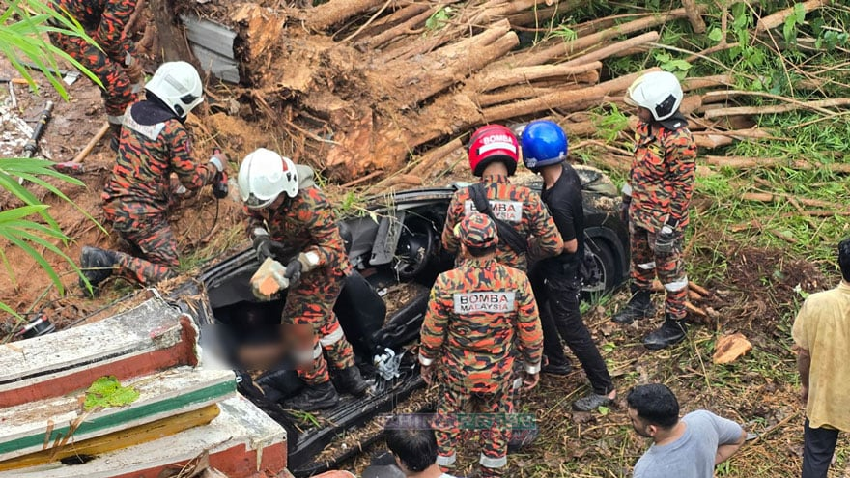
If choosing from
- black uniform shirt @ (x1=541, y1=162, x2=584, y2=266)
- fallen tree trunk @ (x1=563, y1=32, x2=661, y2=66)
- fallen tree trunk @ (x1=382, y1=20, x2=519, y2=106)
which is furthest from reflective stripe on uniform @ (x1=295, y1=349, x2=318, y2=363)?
fallen tree trunk @ (x1=563, y1=32, x2=661, y2=66)

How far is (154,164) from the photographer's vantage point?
5.95 m

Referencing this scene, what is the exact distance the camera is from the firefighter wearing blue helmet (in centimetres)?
565

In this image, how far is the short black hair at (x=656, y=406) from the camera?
12.5 feet

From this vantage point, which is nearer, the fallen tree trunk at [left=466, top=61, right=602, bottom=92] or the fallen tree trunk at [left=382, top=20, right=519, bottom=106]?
the fallen tree trunk at [left=382, top=20, right=519, bottom=106]

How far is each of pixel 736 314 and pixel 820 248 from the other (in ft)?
4.04

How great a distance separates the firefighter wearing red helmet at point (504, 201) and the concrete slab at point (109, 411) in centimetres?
251

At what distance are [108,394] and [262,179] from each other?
216 centimetres

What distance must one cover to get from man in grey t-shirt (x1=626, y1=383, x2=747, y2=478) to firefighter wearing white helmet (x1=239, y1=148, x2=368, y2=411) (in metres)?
2.26

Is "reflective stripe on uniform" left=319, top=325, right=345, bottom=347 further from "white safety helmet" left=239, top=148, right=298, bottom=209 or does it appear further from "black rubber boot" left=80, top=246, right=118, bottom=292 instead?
"black rubber boot" left=80, top=246, right=118, bottom=292

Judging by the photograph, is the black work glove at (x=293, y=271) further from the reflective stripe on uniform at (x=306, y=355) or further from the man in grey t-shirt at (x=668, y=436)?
the man in grey t-shirt at (x=668, y=436)

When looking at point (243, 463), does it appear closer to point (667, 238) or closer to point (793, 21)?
point (667, 238)

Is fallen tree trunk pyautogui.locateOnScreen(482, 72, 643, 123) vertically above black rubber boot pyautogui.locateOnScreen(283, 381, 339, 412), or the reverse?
fallen tree trunk pyautogui.locateOnScreen(482, 72, 643, 123)

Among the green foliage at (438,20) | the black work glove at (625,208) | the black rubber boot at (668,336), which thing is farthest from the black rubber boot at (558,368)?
the green foliage at (438,20)

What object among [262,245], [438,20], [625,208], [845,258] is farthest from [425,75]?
[845,258]
